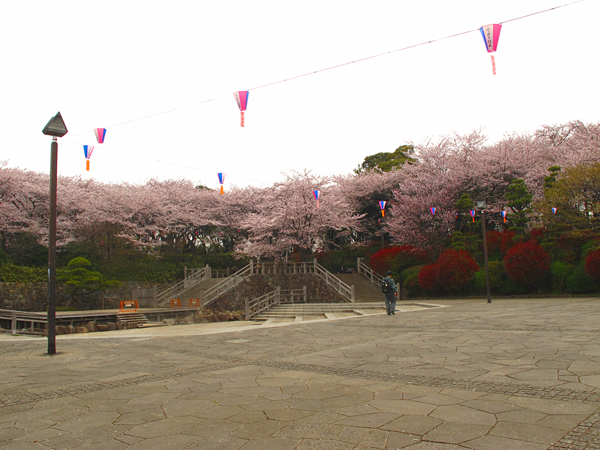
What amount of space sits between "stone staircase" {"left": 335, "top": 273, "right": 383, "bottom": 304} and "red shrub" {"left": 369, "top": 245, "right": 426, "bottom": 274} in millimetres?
1526

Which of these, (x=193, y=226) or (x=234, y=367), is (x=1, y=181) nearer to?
(x=193, y=226)

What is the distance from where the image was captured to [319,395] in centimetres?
484

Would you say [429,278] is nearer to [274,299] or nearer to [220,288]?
[274,299]

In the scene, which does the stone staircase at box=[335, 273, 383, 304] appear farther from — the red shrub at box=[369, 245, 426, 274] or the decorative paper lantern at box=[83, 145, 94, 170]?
the decorative paper lantern at box=[83, 145, 94, 170]

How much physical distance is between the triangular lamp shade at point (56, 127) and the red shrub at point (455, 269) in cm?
2015

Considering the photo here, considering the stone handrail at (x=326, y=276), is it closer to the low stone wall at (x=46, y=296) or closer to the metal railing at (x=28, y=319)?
the low stone wall at (x=46, y=296)

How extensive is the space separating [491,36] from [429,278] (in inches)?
689

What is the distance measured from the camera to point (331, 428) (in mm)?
3697

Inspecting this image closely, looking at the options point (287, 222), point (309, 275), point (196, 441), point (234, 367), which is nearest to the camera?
point (196, 441)

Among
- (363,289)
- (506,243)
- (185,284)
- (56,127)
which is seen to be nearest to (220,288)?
(185,284)

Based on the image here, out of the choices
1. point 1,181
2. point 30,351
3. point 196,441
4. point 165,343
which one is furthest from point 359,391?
point 1,181

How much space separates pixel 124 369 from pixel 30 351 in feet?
13.6

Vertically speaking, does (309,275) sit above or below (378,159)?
below

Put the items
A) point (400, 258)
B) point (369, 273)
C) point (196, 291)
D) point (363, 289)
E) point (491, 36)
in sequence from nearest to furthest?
1. point (491, 36)
2. point (363, 289)
3. point (400, 258)
4. point (196, 291)
5. point (369, 273)
